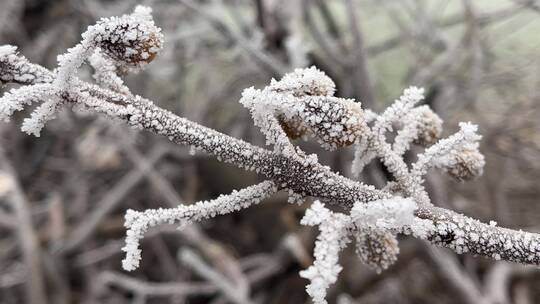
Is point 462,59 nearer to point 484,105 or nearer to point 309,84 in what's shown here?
point 484,105

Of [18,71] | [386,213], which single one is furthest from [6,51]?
[386,213]

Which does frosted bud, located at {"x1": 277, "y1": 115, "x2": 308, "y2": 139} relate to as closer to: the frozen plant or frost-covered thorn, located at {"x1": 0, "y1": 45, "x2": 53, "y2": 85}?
the frozen plant

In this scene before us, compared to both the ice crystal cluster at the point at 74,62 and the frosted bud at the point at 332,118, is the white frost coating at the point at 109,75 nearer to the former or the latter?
the ice crystal cluster at the point at 74,62

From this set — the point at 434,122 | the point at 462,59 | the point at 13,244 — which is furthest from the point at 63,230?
the point at 434,122

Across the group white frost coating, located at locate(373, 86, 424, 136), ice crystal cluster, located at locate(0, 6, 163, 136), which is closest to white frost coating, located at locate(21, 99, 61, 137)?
ice crystal cluster, located at locate(0, 6, 163, 136)

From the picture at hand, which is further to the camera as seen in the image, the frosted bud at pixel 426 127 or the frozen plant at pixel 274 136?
the frosted bud at pixel 426 127

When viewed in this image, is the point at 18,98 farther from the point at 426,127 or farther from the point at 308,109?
the point at 426,127

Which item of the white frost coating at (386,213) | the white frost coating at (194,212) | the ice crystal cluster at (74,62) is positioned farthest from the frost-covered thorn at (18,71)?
the white frost coating at (386,213)
